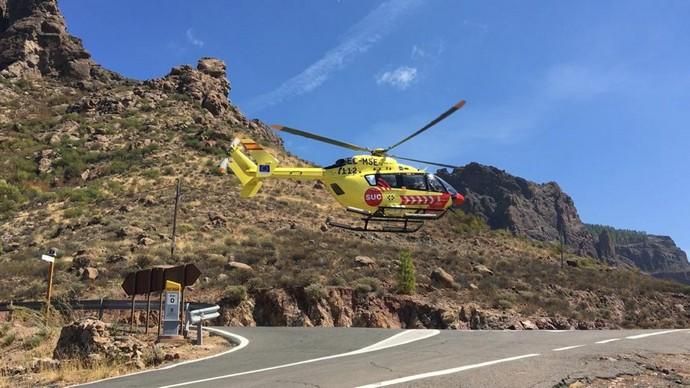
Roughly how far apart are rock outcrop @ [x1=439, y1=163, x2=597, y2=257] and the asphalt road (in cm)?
12503

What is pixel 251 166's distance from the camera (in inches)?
876

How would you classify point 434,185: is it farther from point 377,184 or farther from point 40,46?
point 40,46

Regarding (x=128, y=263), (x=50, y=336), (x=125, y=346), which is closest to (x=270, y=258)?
(x=128, y=263)

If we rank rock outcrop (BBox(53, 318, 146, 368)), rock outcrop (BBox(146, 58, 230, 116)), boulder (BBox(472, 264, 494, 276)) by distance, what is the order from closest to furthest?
rock outcrop (BBox(53, 318, 146, 368)) → boulder (BBox(472, 264, 494, 276)) → rock outcrop (BBox(146, 58, 230, 116))

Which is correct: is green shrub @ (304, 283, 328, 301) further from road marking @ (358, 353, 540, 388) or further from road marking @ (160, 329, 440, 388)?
road marking @ (358, 353, 540, 388)

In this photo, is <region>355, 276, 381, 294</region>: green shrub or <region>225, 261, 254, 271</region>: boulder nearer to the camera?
<region>355, 276, 381, 294</region>: green shrub

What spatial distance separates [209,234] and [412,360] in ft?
95.0

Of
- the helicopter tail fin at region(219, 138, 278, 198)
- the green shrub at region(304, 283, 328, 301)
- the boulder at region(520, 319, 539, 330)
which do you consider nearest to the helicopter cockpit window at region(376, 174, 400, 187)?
the helicopter tail fin at region(219, 138, 278, 198)

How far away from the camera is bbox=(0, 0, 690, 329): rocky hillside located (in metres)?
28.5

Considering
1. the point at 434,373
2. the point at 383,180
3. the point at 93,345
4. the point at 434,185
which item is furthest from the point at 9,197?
the point at 434,373

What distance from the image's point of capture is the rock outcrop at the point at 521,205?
14575 cm

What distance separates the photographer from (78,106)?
66.0 meters

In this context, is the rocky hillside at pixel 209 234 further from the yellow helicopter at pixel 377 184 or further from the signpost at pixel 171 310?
the signpost at pixel 171 310

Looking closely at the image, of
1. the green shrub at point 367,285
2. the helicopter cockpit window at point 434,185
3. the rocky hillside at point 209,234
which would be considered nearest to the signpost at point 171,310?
the helicopter cockpit window at point 434,185
